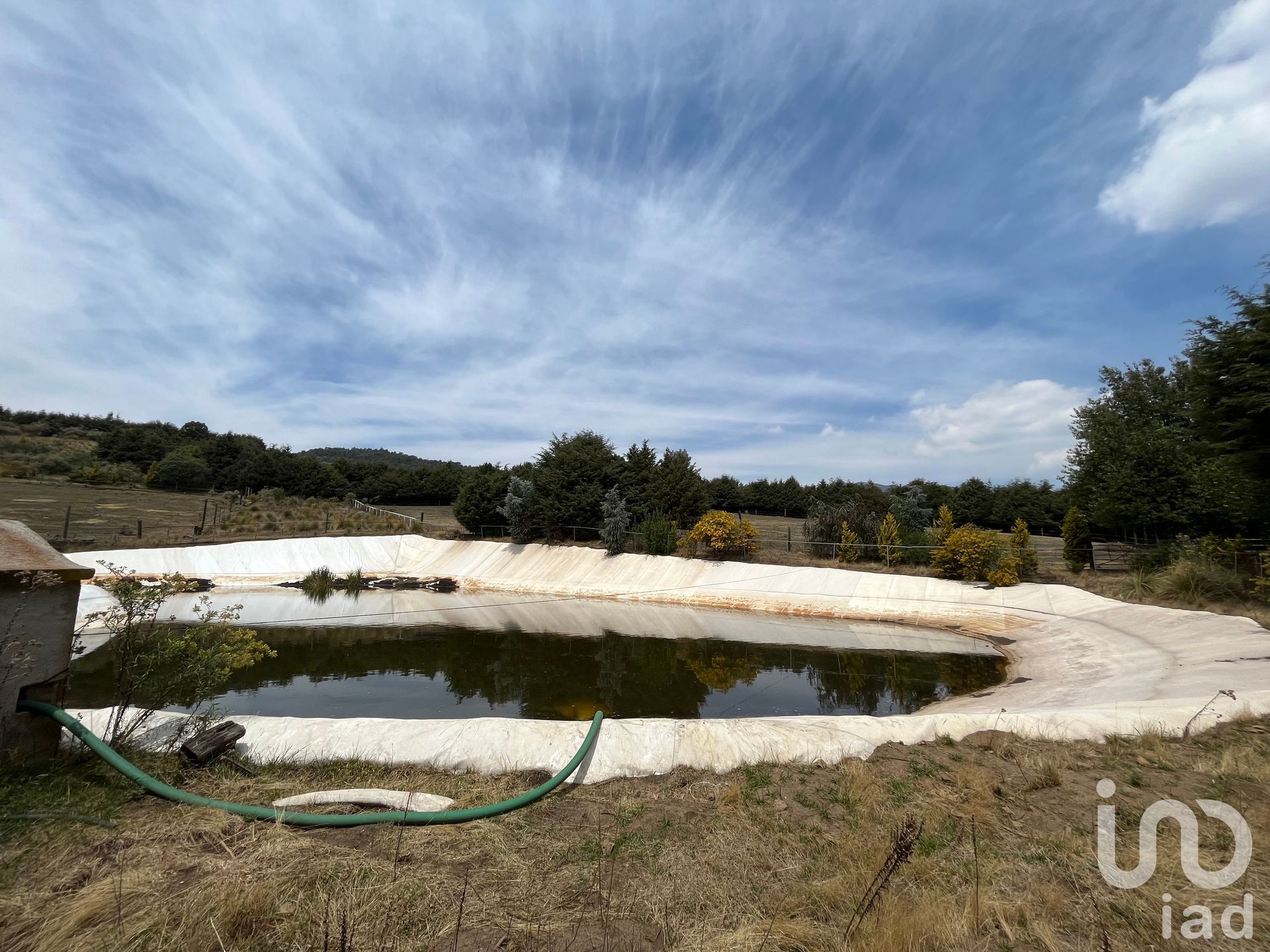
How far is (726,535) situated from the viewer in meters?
24.3

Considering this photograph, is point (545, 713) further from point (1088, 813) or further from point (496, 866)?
point (1088, 813)

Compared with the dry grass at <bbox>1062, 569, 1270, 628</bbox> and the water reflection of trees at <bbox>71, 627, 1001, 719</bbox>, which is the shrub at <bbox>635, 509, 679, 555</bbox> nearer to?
the water reflection of trees at <bbox>71, 627, 1001, 719</bbox>

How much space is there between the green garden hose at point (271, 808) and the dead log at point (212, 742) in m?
0.32

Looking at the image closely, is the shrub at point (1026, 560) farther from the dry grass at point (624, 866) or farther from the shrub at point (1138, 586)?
the dry grass at point (624, 866)

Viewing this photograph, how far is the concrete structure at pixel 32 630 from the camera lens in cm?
402

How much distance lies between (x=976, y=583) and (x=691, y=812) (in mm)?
17621

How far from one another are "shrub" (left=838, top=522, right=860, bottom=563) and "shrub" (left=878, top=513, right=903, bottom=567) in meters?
0.89

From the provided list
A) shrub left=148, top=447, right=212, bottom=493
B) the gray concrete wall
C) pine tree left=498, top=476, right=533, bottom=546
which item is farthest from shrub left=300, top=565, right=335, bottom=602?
shrub left=148, top=447, right=212, bottom=493

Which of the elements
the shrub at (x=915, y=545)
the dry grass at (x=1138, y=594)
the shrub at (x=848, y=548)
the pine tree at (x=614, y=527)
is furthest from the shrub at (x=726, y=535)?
the dry grass at (x=1138, y=594)

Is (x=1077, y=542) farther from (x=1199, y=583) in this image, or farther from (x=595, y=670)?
(x=595, y=670)

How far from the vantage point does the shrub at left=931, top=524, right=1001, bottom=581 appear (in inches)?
719

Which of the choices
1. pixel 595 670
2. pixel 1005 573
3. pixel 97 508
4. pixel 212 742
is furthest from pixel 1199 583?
pixel 97 508

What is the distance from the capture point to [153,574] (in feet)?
78.0

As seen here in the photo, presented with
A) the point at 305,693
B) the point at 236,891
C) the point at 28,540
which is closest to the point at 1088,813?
the point at 236,891
